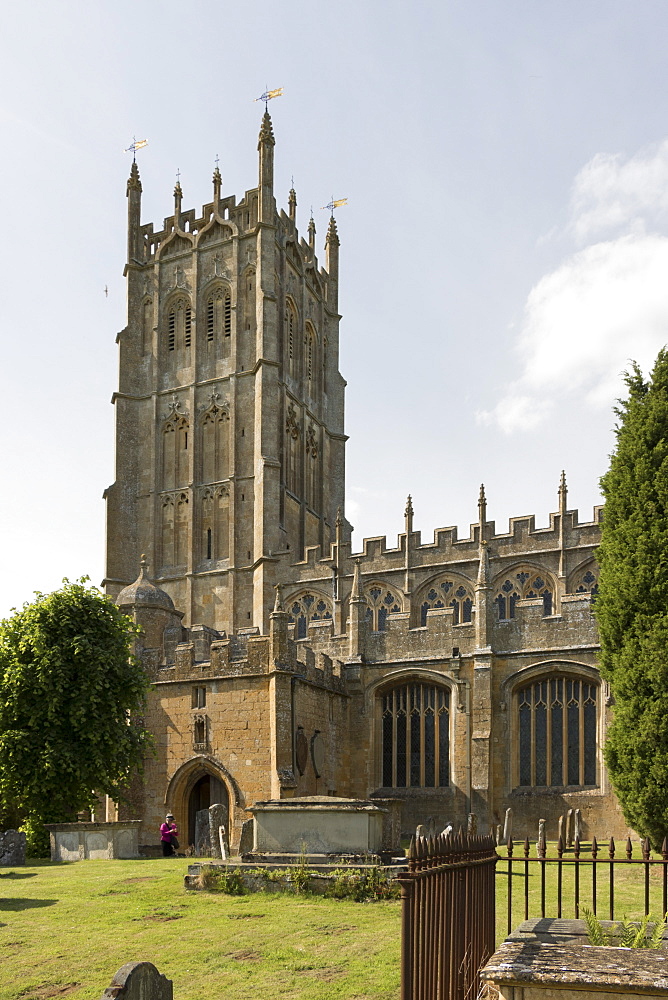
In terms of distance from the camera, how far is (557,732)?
27.4 m

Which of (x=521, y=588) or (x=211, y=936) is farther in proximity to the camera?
(x=521, y=588)

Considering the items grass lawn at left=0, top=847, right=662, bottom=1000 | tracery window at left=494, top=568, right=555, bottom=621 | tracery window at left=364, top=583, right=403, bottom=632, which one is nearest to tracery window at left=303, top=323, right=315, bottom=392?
tracery window at left=364, top=583, right=403, bottom=632

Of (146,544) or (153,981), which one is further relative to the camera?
(146,544)

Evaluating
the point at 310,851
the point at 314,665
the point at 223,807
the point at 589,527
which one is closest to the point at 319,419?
the point at 589,527

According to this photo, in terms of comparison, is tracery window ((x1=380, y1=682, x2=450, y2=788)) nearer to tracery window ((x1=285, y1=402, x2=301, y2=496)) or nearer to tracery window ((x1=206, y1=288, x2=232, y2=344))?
tracery window ((x1=285, y1=402, x2=301, y2=496))

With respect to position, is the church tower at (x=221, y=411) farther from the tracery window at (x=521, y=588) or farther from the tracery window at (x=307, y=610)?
the tracery window at (x=521, y=588)

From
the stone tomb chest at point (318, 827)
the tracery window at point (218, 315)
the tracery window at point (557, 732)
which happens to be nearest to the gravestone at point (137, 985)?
the stone tomb chest at point (318, 827)

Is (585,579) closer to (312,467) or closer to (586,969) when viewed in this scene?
(312,467)

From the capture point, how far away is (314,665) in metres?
28.5

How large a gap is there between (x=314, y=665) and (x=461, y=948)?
21344 millimetres

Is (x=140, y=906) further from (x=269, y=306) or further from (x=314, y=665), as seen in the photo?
(x=269, y=306)

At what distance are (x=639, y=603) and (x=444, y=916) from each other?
1489 cm

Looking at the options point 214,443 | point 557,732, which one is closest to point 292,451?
point 214,443

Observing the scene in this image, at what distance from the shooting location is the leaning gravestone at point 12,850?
20.2 meters
